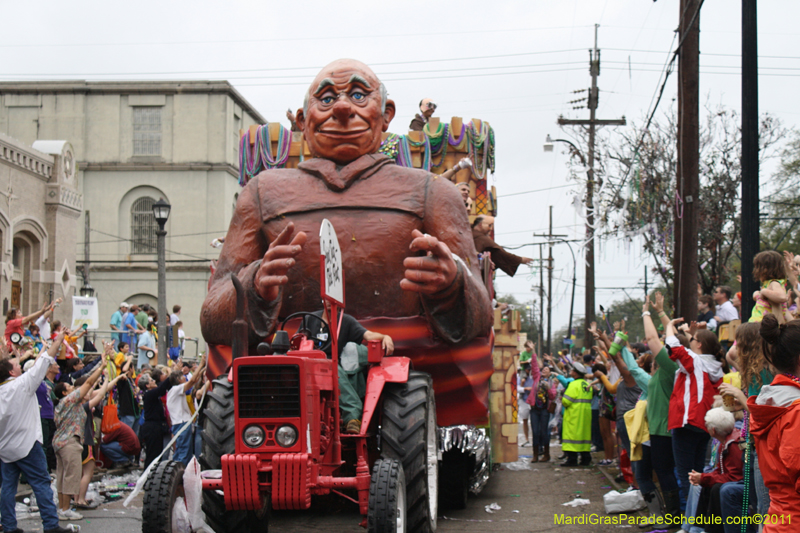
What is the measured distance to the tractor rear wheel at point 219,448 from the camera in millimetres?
4875

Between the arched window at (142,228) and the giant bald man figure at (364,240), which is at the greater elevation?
the arched window at (142,228)

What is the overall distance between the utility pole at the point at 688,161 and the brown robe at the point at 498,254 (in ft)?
8.19

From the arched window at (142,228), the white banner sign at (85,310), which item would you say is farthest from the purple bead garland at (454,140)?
the arched window at (142,228)

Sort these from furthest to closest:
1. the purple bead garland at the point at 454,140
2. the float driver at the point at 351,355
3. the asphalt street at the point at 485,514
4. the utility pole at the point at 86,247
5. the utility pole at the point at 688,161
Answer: the utility pole at the point at 86,247 < the utility pole at the point at 688,161 < the purple bead garland at the point at 454,140 < the asphalt street at the point at 485,514 < the float driver at the point at 351,355

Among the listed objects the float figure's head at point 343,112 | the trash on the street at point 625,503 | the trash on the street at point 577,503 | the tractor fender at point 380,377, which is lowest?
the trash on the street at point 577,503

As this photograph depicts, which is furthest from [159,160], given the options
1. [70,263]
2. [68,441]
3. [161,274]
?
[68,441]

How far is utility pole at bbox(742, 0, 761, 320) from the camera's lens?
695 cm

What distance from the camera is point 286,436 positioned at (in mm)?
4480

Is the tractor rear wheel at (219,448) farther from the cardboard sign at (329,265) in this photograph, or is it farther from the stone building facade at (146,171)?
the stone building facade at (146,171)

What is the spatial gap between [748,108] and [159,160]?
3071 centimetres

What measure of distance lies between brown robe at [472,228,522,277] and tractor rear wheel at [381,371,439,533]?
3.61m

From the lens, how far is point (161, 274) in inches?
553

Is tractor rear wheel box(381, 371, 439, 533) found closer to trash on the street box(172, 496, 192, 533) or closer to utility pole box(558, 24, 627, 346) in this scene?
trash on the street box(172, 496, 192, 533)

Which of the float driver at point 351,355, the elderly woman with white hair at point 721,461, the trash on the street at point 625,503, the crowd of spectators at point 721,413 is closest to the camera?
the crowd of spectators at point 721,413
